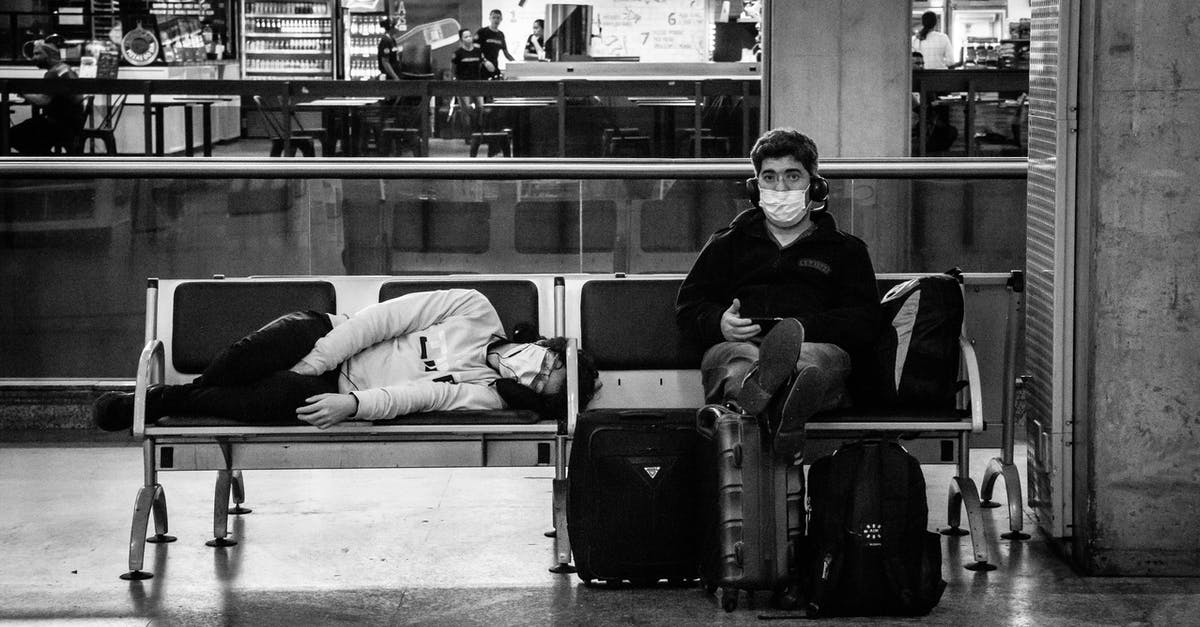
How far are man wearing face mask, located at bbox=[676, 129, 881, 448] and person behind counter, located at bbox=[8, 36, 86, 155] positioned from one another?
8.49 metres

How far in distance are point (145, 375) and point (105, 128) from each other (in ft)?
29.5

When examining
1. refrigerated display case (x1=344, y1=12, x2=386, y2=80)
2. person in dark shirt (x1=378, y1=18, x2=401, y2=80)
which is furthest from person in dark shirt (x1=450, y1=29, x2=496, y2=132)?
refrigerated display case (x1=344, y1=12, x2=386, y2=80)

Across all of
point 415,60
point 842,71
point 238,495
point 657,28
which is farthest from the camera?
point 657,28

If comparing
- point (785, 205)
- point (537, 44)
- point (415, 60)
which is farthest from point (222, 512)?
point (537, 44)

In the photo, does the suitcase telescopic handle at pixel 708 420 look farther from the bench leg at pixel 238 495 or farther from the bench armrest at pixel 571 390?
the bench leg at pixel 238 495

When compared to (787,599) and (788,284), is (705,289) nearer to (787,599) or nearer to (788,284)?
(788,284)

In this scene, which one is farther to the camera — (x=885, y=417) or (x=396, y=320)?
(x=396, y=320)

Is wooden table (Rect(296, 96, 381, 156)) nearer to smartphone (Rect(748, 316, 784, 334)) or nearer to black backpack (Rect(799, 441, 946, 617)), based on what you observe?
smartphone (Rect(748, 316, 784, 334))

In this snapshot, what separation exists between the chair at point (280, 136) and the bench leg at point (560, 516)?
7.74m

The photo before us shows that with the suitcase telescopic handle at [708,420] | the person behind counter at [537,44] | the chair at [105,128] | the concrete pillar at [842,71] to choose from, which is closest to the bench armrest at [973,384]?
the suitcase telescopic handle at [708,420]

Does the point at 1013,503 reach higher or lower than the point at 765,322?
lower

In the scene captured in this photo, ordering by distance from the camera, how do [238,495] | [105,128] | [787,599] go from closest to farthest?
[787,599] < [238,495] < [105,128]

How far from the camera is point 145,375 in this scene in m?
4.76

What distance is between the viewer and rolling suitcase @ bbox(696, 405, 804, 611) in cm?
427
